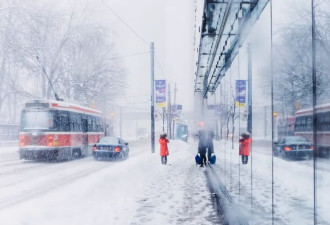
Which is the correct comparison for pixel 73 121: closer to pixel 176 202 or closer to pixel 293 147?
pixel 176 202

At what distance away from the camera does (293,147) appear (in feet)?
10.7

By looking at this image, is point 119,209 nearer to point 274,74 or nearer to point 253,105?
point 253,105

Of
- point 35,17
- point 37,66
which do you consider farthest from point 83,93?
point 35,17

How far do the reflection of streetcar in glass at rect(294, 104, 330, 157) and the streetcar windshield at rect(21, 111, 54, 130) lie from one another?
688 inches

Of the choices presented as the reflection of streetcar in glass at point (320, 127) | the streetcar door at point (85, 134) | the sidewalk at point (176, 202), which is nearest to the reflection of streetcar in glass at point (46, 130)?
the streetcar door at point (85, 134)

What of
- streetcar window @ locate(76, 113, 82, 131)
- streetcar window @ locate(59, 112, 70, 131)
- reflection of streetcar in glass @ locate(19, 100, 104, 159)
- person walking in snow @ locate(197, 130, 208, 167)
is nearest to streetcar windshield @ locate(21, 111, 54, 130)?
reflection of streetcar in glass @ locate(19, 100, 104, 159)

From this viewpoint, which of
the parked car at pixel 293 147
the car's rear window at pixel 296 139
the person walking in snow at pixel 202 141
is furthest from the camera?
the person walking in snow at pixel 202 141

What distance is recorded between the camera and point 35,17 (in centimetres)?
2805

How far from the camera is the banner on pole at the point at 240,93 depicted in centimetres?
584

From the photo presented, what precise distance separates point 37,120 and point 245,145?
15.5m

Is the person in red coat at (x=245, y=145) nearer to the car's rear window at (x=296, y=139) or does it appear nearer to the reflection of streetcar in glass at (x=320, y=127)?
the car's rear window at (x=296, y=139)

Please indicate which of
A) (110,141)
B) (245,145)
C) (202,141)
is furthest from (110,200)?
(110,141)

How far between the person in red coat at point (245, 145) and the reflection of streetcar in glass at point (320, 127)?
2437mm

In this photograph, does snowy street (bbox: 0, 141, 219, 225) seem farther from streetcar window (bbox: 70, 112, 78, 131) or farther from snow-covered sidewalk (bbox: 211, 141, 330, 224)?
streetcar window (bbox: 70, 112, 78, 131)
